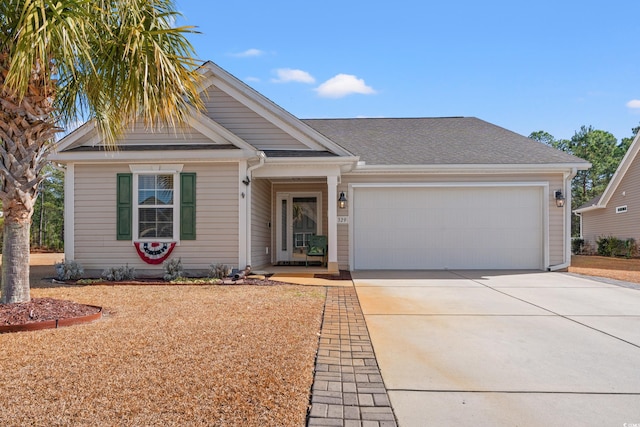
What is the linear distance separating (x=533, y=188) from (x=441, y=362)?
885cm

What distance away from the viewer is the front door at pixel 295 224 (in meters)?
12.5

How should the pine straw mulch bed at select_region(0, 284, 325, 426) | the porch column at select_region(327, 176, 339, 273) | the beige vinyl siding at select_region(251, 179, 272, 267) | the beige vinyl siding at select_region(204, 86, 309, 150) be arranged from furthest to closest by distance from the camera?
the beige vinyl siding at select_region(204, 86, 309, 150) < the beige vinyl siding at select_region(251, 179, 272, 267) < the porch column at select_region(327, 176, 339, 273) < the pine straw mulch bed at select_region(0, 284, 325, 426)

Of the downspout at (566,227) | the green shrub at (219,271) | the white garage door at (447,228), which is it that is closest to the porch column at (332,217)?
the white garage door at (447,228)

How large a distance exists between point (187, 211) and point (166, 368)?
612cm

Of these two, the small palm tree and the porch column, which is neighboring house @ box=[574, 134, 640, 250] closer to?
the porch column

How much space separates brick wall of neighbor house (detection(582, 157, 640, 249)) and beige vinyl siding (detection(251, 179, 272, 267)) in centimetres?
1588

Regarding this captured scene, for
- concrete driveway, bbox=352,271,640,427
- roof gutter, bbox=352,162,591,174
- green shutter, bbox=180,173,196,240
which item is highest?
roof gutter, bbox=352,162,591,174

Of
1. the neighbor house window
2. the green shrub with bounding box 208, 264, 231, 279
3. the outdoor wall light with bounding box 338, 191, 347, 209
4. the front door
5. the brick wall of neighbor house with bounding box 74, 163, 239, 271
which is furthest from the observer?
the neighbor house window

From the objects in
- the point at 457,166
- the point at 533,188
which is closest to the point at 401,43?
the point at 457,166

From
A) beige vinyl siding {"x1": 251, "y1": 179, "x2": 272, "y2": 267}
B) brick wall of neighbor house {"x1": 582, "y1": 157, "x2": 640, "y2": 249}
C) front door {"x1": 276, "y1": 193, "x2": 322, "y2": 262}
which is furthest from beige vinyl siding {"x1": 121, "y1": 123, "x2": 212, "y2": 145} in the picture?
brick wall of neighbor house {"x1": 582, "y1": 157, "x2": 640, "y2": 249}

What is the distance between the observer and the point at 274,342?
12.6ft

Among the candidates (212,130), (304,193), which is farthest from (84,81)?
(304,193)

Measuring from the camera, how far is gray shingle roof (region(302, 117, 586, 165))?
10750mm

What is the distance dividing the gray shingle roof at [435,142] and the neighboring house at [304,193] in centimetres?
6
